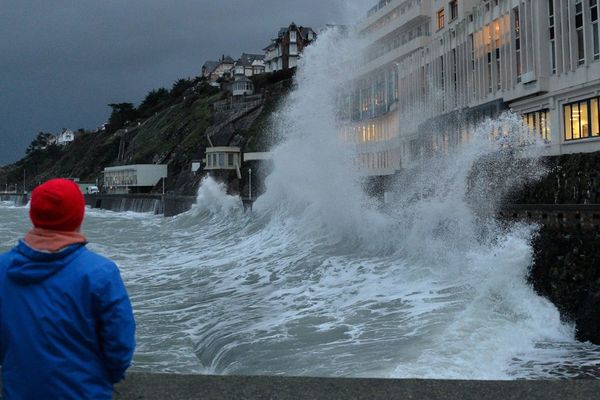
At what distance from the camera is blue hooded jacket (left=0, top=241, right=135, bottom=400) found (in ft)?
7.79

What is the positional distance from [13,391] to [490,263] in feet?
39.2

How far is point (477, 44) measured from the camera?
103ft

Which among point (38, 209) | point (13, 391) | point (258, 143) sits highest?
point (258, 143)

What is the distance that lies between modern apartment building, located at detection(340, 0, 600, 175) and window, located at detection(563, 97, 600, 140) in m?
0.04

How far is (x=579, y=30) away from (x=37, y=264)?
25493mm

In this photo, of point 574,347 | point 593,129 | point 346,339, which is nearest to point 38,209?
point 346,339

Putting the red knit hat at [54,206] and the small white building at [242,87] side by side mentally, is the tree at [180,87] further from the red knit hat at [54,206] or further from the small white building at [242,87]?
the red knit hat at [54,206]

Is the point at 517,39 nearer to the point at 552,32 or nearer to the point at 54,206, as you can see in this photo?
the point at 552,32

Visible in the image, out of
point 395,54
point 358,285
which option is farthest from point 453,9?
point 358,285

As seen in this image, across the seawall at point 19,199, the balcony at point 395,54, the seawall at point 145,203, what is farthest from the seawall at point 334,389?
the seawall at point 19,199

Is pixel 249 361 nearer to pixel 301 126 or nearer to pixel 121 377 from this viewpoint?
pixel 121 377

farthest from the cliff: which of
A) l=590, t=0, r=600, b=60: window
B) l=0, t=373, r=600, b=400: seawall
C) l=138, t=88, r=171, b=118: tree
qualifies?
l=0, t=373, r=600, b=400: seawall

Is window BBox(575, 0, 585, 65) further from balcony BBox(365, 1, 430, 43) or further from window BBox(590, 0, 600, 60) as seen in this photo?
balcony BBox(365, 1, 430, 43)

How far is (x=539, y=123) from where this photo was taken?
2647cm
